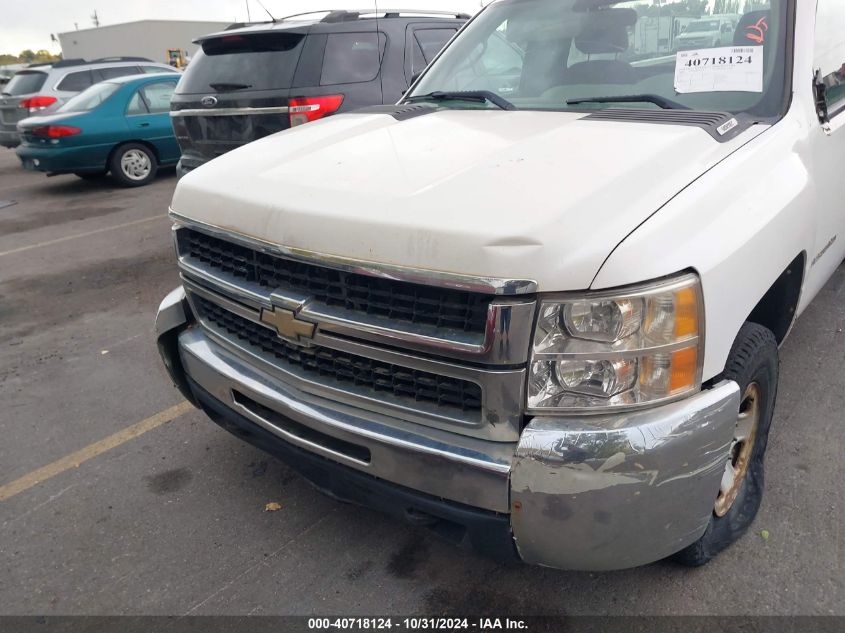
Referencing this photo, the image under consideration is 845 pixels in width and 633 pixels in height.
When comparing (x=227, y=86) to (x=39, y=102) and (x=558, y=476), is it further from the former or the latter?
(x=39, y=102)

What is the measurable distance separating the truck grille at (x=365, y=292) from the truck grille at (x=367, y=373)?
174 mm

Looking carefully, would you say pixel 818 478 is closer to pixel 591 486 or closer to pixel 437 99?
pixel 591 486

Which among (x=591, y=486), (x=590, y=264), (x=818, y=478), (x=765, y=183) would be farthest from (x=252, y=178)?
(x=818, y=478)

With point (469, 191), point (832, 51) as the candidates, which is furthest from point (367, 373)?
point (832, 51)

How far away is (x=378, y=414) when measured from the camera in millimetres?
Result: 2119

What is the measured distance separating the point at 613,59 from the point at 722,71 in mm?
508

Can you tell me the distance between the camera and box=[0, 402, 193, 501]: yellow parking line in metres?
3.15

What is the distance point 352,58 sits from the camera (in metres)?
5.80

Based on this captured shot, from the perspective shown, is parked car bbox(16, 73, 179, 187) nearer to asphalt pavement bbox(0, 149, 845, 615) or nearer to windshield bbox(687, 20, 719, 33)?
asphalt pavement bbox(0, 149, 845, 615)

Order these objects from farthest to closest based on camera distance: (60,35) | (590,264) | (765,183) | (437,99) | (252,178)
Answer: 1. (60,35)
2. (437,99)
3. (252,178)
4. (765,183)
5. (590,264)

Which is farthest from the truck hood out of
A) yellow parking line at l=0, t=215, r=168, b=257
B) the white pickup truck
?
yellow parking line at l=0, t=215, r=168, b=257

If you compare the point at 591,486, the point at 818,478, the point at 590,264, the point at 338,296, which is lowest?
the point at 818,478

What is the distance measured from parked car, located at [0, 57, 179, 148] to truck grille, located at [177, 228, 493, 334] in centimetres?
1159

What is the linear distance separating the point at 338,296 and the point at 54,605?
1.58m
